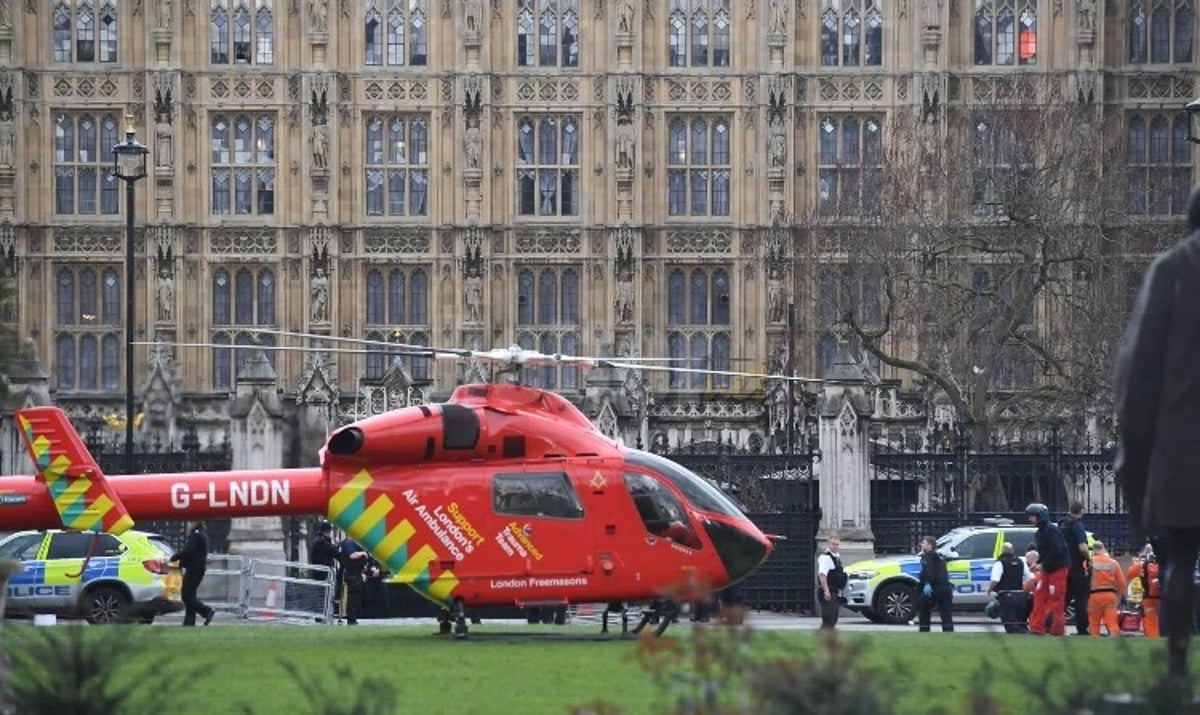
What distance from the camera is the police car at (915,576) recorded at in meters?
36.7

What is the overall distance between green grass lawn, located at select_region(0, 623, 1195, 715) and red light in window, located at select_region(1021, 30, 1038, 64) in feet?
137

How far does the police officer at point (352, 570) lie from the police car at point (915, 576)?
607cm

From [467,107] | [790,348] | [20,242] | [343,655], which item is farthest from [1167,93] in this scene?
[343,655]

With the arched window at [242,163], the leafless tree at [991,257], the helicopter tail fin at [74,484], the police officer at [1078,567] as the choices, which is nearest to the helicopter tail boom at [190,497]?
the helicopter tail fin at [74,484]

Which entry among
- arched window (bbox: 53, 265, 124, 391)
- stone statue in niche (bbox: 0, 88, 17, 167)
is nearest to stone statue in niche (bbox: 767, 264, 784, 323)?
arched window (bbox: 53, 265, 124, 391)

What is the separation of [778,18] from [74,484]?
41868mm

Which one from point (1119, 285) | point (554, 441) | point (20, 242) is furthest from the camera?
point (20, 242)

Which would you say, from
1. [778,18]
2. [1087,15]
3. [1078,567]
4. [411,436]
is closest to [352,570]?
[1078,567]

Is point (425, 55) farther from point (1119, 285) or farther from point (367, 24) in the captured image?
point (1119, 285)

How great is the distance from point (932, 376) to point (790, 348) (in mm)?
11345

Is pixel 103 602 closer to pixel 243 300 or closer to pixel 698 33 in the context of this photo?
pixel 243 300

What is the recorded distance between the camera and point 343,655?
20.5 m

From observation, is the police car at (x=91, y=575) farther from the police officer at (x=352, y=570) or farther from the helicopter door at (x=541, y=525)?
the helicopter door at (x=541, y=525)

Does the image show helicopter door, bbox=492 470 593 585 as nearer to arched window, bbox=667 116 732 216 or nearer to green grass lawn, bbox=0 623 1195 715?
green grass lawn, bbox=0 623 1195 715
